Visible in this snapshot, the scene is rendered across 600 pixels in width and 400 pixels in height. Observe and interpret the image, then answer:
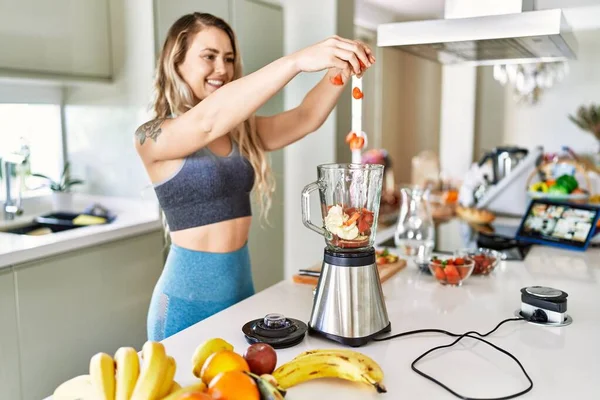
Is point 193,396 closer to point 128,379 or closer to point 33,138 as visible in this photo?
point 128,379

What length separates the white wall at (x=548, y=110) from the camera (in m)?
6.00

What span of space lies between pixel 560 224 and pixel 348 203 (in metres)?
1.18

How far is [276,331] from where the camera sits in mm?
1158

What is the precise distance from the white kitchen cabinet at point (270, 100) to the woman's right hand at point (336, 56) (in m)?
1.51

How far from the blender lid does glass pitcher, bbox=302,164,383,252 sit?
0.61 ft

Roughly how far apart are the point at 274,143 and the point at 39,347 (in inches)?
41.1

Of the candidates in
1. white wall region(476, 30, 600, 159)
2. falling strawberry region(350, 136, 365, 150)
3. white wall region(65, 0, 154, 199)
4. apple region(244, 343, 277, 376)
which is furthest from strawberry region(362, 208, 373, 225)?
white wall region(476, 30, 600, 159)

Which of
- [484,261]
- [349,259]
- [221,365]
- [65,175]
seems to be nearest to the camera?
[221,365]

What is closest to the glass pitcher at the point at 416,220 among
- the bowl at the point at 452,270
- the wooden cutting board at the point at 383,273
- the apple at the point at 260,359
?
the wooden cutting board at the point at 383,273

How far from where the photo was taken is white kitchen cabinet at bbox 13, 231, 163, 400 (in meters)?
1.85

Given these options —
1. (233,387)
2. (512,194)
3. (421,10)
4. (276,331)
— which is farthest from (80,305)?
(421,10)

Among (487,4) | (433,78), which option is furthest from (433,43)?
(433,78)

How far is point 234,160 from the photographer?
5.25ft

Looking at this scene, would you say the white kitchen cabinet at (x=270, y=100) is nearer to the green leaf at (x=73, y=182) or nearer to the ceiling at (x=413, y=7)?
the green leaf at (x=73, y=182)
